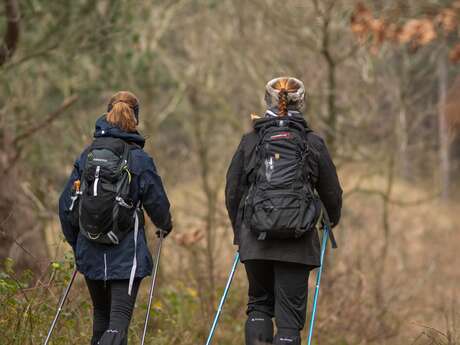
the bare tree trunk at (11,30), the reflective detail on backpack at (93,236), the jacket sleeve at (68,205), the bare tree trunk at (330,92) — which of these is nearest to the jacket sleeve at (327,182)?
the reflective detail on backpack at (93,236)

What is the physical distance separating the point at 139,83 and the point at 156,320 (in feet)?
27.2

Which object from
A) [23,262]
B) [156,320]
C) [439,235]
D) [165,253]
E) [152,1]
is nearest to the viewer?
[156,320]

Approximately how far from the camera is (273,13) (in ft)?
42.8

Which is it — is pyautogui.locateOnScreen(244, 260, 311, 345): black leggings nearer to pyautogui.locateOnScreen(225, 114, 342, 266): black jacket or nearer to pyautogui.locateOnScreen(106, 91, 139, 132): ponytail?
pyautogui.locateOnScreen(225, 114, 342, 266): black jacket

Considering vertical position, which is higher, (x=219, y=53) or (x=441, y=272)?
(x=219, y=53)

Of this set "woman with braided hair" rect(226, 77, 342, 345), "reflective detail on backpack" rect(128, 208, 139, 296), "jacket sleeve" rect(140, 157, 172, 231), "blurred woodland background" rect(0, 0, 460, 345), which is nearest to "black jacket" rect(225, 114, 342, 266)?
"woman with braided hair" rect(226, 77, 342, 345)

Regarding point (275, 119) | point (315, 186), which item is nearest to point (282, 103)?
point (275, 119)

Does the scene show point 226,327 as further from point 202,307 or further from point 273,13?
point 273,13

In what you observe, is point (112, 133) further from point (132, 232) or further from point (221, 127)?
point (221, 127)

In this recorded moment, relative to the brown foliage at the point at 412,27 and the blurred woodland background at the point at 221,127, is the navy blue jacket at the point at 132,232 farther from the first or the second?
the brown foliage at the point at 412,27

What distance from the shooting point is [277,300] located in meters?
5.11

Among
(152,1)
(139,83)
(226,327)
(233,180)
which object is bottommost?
(226,327)

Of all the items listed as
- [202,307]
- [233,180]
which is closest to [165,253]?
[202,307]

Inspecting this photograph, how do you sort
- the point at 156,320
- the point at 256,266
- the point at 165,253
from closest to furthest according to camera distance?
1. the point at 256,266
2. the point at 156,320
3. the point at 165,253
